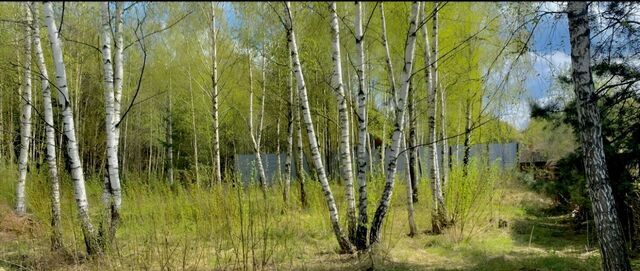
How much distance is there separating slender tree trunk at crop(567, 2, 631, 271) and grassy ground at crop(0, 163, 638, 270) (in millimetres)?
1718

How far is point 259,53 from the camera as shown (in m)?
11.5

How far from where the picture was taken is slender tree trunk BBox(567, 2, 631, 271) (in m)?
3.69

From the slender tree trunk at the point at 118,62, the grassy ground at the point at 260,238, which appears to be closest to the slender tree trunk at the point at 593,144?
the grassy ground at the point at 260,238

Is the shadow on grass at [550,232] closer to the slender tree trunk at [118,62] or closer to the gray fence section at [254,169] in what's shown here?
the gray fence section at [254,169]


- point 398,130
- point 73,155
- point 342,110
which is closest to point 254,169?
point 342,110

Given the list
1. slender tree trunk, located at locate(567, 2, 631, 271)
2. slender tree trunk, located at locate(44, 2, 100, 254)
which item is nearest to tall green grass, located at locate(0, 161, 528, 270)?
slender tree trunk, located at locate(44, 2, 100, 254)

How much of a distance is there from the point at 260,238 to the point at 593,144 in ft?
10.8

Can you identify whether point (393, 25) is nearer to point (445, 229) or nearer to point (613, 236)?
point (445, 229)

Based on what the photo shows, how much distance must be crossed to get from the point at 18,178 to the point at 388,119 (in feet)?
32.8

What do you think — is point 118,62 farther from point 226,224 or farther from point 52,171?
point 226,224

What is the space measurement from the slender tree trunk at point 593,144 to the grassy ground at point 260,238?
1.72 m

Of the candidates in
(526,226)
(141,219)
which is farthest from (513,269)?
(141,219)

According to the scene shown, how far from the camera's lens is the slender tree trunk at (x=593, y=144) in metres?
3.69

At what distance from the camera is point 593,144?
12.2 ft
